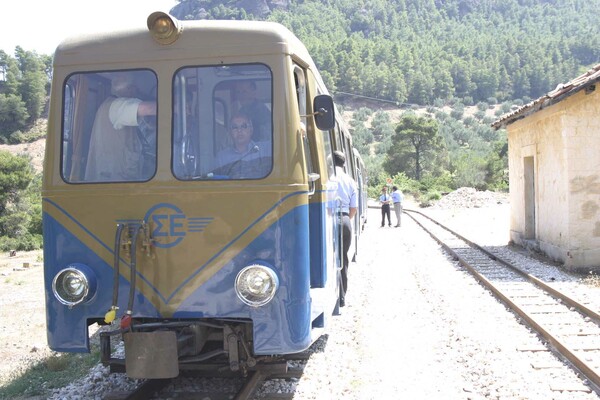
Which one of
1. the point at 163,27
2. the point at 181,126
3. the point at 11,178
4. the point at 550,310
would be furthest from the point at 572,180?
the point at 11,178

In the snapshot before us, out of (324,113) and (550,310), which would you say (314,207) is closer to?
(324,113)

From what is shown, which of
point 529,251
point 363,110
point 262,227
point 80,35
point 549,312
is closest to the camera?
point 262,227

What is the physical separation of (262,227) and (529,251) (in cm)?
1221

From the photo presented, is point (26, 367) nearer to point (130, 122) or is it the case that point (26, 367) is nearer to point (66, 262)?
point (66, 262)

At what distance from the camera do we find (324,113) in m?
4.99

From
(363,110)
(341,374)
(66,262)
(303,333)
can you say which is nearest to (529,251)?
(341,374)

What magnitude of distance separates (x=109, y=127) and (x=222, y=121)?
925 mm

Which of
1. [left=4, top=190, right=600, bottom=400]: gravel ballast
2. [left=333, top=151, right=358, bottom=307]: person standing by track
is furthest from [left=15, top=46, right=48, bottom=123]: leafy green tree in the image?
[left=333, top=151, right=358, bottom=307]: person standing by track

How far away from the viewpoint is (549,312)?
8.43 meters

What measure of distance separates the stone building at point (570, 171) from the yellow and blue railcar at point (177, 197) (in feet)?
29.0

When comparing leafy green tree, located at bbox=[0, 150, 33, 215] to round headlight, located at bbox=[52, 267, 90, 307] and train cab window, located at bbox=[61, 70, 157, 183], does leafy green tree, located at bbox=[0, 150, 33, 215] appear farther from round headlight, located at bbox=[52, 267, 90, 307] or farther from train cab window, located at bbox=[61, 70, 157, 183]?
round headlight, located at bbox=[52, 267, 90, 307]

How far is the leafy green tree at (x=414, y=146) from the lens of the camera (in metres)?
71.2

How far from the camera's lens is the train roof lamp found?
4562mm

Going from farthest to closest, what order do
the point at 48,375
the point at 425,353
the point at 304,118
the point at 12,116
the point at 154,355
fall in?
the point at 12,116 → the point at 425,353 → the point at 48,375 → the point at 304,118 → the point at 154,355
